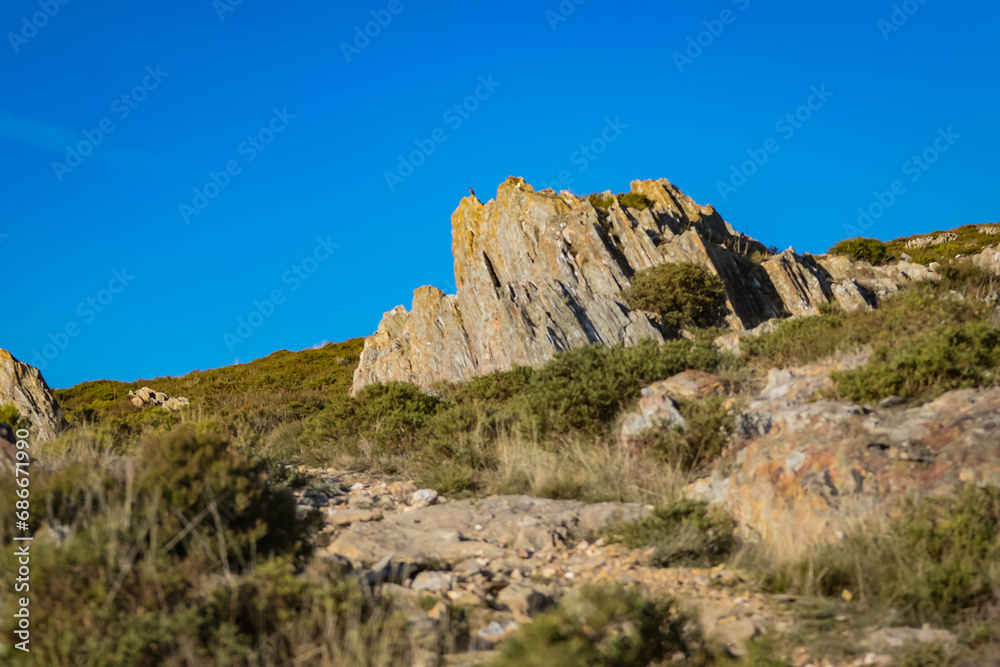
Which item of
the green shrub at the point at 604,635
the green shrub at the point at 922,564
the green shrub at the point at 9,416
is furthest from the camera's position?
the green shrub at the point at 9,416

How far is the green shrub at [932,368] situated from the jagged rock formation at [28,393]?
18563mm

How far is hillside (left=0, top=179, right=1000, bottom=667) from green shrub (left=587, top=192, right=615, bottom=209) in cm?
1430

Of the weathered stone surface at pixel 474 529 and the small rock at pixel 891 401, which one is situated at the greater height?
the small rock at pixel 891 401

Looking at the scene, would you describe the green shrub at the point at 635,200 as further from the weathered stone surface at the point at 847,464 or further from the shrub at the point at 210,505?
the shrub at the point at 210,505

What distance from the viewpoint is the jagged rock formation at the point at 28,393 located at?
62.2 ft

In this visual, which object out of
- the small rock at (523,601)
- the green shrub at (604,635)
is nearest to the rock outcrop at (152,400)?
the small rock at (523,601)

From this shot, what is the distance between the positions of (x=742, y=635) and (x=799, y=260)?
75.8 ft

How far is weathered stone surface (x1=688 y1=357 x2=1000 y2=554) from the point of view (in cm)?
600

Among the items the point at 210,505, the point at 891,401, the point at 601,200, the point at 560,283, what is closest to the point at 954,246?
the point at 601,200

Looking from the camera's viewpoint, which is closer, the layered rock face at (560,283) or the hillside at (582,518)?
the hillside at (582,518)

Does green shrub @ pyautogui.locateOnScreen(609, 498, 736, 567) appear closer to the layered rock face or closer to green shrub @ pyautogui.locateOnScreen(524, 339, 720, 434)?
green shrub @ pyautogui.locateOnScreen(524, 339, 720, 434)

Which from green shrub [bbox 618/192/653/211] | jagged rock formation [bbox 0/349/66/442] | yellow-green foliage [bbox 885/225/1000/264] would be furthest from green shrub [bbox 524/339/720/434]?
yellow-green foliage [bbox 885/225/1000/264]

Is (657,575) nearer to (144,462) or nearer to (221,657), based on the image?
(221,657)

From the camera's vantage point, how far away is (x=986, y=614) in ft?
15.4
